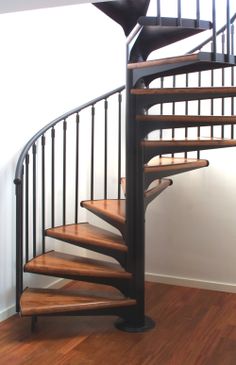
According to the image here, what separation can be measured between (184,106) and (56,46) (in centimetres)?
127

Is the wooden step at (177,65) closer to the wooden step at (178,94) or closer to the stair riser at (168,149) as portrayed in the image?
the wooden step at (178,94)

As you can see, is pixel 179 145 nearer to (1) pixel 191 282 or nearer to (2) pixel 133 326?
(2) pixel 133 326

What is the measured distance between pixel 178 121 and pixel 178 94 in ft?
0.61

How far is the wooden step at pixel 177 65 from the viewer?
2734 mm

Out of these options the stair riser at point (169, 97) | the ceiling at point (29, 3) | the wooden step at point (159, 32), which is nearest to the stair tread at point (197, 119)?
the stair riser at point (169, 97)

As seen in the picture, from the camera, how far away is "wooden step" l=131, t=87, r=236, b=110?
2900mm

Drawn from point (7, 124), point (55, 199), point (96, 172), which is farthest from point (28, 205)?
point (96, 172)

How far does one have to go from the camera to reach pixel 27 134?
3.59 metres

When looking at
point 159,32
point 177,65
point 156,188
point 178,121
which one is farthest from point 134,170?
point 159,32

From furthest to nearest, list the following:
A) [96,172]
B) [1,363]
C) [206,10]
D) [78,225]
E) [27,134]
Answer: [96,172]
[206,10]
[78,225]
[27,134]
[1,363]

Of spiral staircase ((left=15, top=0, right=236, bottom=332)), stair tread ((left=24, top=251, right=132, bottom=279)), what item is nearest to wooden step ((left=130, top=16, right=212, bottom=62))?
spiral staircase ((left=15, top=0, right=236, bottom=332))

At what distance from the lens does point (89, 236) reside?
3.49 meters

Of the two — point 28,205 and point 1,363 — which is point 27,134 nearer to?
point 28,205

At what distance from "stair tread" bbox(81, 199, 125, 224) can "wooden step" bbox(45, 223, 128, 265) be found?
0.17 meters
